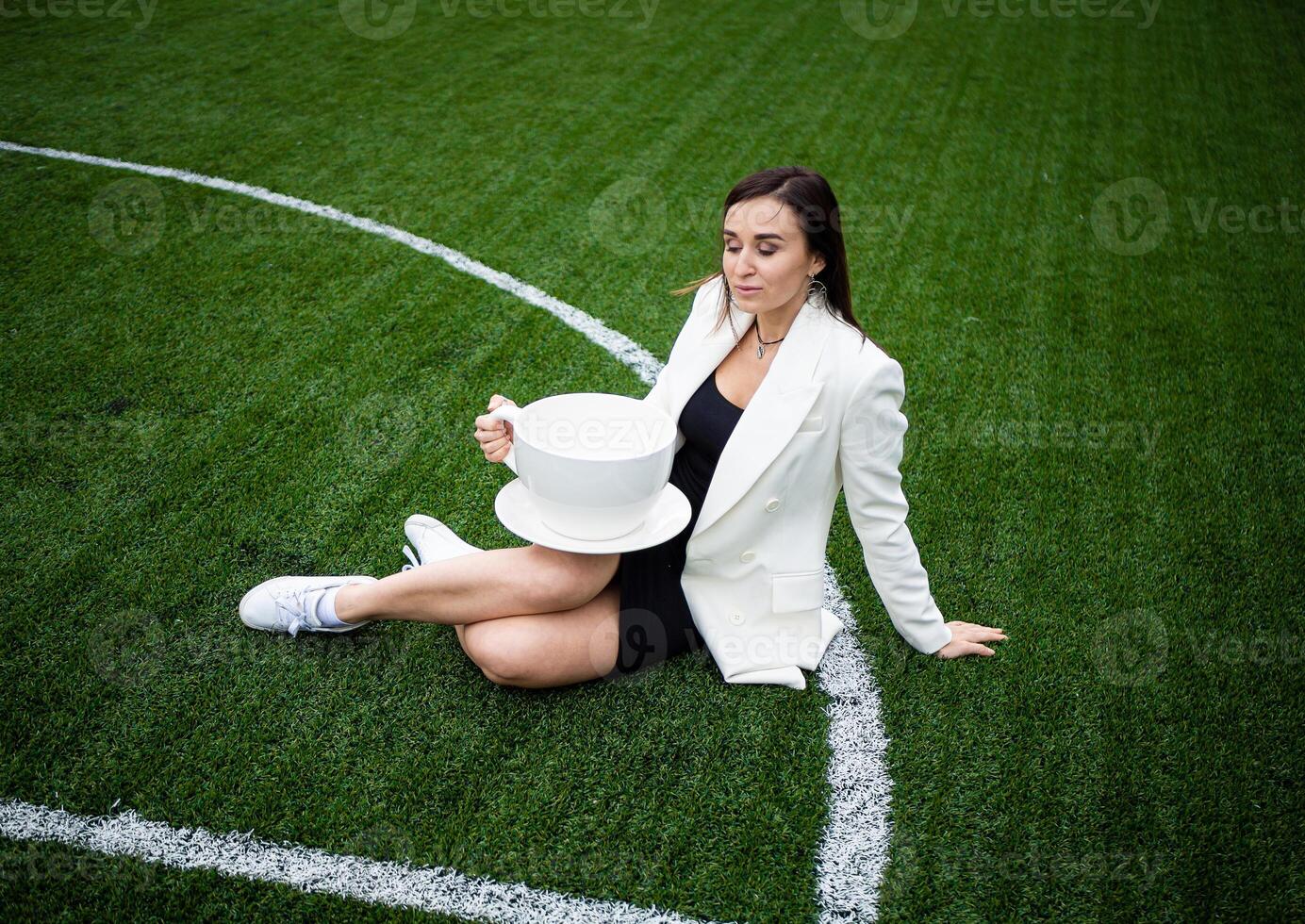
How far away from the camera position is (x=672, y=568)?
251 centimetres

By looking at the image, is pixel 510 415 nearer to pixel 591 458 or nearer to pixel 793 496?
pixel 591 458

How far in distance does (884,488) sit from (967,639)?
0.74 m

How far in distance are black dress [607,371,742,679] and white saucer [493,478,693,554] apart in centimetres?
25

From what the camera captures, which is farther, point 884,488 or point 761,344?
point 761,344

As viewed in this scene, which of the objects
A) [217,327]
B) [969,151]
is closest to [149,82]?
[217,327]

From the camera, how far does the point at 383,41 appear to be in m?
7.66

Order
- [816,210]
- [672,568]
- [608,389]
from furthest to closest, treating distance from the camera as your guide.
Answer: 1. [608,389]
2. [672,568]
3. [816,210]

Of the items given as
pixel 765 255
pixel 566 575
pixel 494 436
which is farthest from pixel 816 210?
pixel 566 575

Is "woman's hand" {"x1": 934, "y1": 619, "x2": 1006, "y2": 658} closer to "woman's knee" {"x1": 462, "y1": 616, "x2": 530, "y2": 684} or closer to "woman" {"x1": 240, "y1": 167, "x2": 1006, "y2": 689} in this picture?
"woman" {"x1": 240, "y1": 167, "x2": 1006, "y2": 689}

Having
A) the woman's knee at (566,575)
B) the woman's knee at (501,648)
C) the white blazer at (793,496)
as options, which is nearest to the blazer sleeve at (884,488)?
the white blazer at (793,496)

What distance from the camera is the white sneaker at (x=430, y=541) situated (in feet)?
9.24

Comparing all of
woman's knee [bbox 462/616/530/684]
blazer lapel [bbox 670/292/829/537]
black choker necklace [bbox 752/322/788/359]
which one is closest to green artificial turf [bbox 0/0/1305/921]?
woman's knee [bbox 462/616/530/684]

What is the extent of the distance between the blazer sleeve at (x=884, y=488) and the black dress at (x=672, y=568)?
35 cm

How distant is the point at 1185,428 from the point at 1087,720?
1944mm
